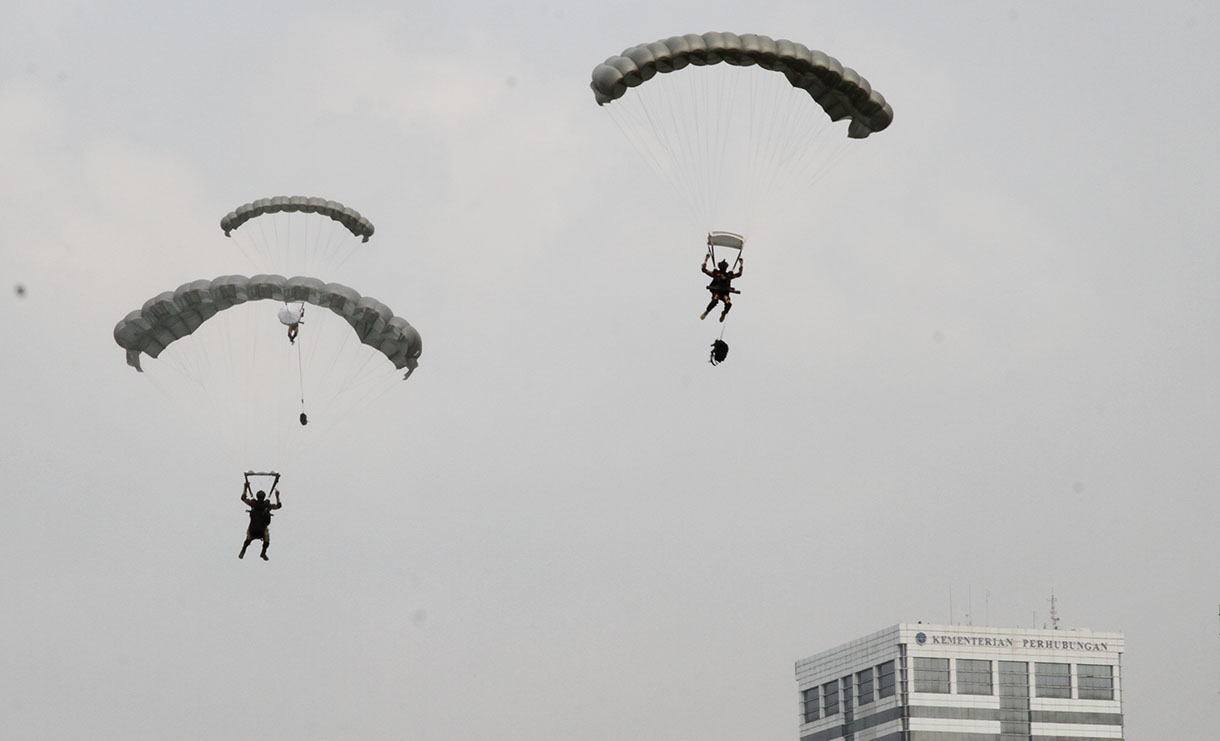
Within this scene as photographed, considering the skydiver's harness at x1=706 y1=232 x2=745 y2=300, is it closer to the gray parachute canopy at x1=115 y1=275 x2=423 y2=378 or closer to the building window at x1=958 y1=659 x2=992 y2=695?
the gray parachute canopy at x1=115 y1=275 x2=423 y2=378

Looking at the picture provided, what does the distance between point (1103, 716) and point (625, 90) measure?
122130mm

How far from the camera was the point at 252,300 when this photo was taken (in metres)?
45.6

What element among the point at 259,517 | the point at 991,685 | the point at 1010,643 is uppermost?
the point at 1010,643

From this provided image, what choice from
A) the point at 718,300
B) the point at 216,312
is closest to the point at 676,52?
the point at 718,300

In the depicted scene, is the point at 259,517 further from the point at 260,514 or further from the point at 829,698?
the point at 829,698

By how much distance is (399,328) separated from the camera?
46.1m

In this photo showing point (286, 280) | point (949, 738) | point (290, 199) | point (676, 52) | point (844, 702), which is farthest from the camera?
point (844, 702)

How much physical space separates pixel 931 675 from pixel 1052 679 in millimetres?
8947

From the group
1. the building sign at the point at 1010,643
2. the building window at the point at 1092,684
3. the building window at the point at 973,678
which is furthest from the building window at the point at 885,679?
the building window at the point at 1092,684

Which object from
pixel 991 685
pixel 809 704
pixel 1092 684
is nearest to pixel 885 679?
pixel 991 685

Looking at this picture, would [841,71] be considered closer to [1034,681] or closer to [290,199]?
[290,199]

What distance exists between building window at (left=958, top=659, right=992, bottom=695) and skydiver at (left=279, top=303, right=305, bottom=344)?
114 m

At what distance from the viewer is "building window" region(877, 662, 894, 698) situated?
157 m

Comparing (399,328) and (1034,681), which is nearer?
(399,328)
